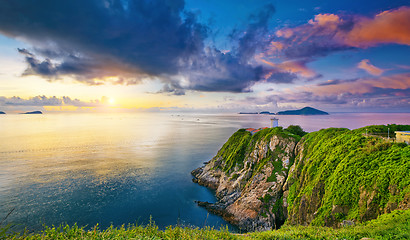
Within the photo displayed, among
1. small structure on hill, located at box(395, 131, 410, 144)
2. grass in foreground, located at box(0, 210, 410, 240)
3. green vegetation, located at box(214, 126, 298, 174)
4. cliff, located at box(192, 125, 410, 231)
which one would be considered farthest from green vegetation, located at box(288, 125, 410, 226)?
green vegetation, located at box(214, 126, 298, 174)

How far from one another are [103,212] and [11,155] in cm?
7049

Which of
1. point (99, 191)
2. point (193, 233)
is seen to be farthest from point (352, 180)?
point (99, 191)

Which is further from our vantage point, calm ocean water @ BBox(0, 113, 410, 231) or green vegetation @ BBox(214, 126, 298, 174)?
green vegetation @ BBox(214, 126, 298, 174)

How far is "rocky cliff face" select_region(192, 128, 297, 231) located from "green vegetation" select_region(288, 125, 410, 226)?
5.19 metres

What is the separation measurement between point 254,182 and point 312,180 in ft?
44.7

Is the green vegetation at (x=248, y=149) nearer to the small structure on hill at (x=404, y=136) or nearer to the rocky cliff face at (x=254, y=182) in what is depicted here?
the rocky cliff face at (x=254, y=182)

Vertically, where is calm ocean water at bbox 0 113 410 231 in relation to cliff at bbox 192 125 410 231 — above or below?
below

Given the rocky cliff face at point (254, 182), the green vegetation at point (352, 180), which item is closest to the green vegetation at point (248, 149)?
the rocky cliff face at point (254, 182)

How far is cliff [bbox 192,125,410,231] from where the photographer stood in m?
15.3

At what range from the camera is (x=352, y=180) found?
17891mm

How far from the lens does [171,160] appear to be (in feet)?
238

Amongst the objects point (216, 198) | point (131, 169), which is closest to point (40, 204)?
point (131, 169)

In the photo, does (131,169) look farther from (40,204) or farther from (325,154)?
(325,154)

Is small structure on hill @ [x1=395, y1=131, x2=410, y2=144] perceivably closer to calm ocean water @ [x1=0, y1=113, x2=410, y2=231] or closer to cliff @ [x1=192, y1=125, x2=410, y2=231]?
cliff @ [x1=192, y1=125, x2=410, y2=231]
